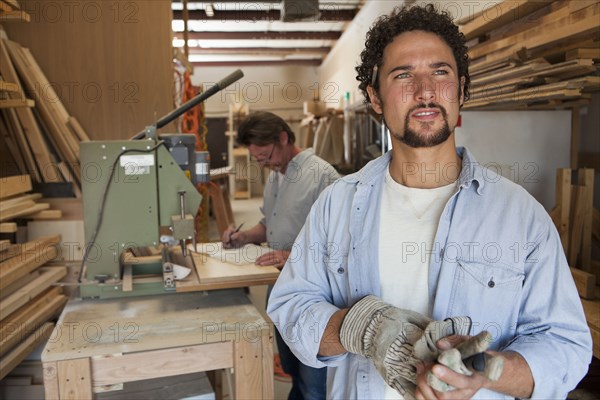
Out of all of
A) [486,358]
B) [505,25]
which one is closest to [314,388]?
[486,358]

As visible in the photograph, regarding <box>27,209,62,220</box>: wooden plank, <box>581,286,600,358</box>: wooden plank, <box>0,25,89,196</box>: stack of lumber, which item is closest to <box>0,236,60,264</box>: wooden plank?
<box>27,209,62,220</box>: wooden plank

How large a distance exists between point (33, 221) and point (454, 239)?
2.52 meters

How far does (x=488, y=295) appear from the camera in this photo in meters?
1.10

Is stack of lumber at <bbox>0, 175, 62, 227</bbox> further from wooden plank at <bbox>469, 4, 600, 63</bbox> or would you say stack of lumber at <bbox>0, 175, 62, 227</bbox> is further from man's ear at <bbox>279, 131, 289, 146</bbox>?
wooden plank at <bbox>469, 4, 600, 63</bbox>

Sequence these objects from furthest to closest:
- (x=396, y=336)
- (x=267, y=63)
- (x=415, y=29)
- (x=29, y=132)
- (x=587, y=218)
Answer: (x=267, y=63) < (x=29, y=132) < (x=587, y=218) < (x=415, y=29) < (x=396, y=336)

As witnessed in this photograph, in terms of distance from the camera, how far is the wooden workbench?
158cm

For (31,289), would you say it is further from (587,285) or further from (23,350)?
(587,285)

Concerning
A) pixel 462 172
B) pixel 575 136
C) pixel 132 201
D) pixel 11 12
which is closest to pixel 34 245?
pixel 132 201

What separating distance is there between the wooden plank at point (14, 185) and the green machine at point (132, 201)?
690 millimetres

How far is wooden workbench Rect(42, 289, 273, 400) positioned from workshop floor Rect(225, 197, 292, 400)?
0.24m

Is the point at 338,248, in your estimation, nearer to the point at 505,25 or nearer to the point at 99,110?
the point at 505,25

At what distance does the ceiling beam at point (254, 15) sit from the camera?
633 centimetres

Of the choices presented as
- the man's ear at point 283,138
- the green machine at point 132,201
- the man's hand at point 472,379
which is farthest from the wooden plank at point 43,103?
the man's hand at point 472,379

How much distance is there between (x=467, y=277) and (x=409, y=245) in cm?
16
